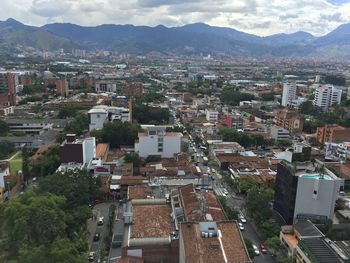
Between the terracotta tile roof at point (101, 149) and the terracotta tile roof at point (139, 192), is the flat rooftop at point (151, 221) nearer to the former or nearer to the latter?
the terracotta tile roof at point (139, 192)

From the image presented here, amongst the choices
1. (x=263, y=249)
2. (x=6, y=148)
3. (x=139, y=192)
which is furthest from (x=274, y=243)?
(x=6, y=148)

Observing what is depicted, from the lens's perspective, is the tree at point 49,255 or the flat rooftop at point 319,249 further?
the flat rooftop at point 319,249

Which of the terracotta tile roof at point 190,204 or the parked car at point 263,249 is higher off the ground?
the terracotta tile roof at point 190,204

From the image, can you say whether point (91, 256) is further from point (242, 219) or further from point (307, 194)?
point (307, 194)

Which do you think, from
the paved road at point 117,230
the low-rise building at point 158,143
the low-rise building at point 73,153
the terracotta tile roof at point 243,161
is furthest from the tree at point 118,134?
the paved road at point 117,230

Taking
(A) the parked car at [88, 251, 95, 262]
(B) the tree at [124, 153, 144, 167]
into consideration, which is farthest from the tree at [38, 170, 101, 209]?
(B) the tree at [124, 153, 144, 167]

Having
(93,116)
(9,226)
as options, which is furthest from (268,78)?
(9,226)

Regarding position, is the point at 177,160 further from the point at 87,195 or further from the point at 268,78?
the point at 268,78

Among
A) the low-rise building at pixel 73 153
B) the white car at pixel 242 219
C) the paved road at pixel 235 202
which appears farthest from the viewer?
the low-rise building at pixel 73 153
